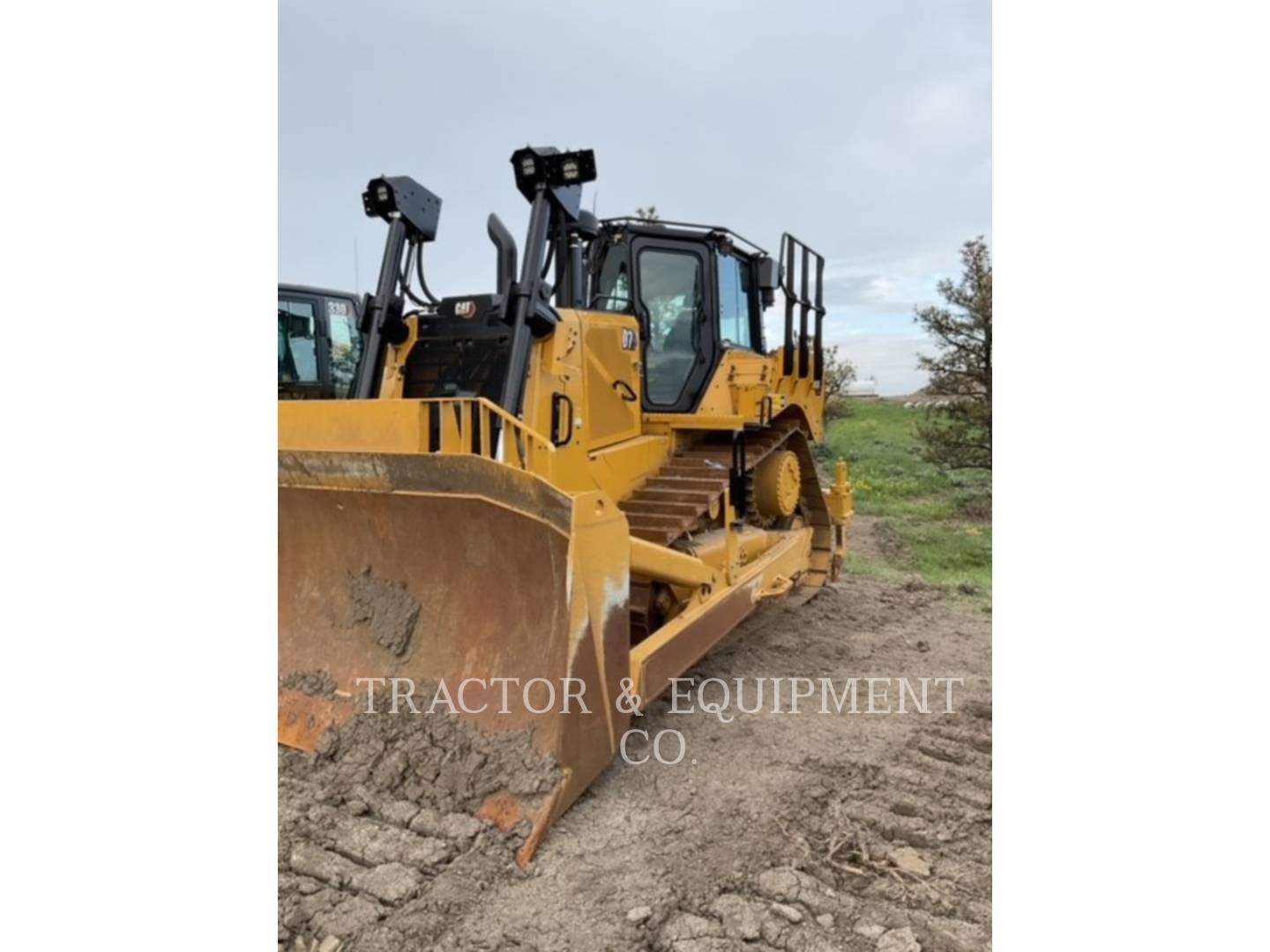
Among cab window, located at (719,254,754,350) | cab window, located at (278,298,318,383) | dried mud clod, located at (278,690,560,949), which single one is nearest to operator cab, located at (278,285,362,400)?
cab window, located at (278,298,318,383)

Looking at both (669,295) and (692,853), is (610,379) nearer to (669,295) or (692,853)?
(669,295)

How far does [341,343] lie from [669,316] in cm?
593

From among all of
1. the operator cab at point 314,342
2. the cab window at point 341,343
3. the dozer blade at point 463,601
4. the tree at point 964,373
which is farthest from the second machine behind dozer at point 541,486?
the tree at point 964,373

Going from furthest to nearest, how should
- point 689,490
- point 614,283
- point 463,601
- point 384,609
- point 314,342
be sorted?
point 314,342, point 614,283, point 689,490, point 384,609, point 463,601

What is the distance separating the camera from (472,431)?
3.36 m

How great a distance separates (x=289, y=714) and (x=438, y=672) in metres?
0.85

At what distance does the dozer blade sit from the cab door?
74.1 inches

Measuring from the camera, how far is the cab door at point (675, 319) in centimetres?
516

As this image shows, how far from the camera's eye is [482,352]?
4.40 m

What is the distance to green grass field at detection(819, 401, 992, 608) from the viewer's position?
9.10m

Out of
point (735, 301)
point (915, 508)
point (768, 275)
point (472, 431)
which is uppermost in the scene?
point (768, 275)

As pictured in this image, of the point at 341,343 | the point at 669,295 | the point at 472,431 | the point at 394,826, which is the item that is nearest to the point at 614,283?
the point at 669,295

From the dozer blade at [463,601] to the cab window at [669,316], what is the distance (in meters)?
1.90

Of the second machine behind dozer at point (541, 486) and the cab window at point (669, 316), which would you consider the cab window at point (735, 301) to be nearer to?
the second machine behind dozer at point (541, 486)
